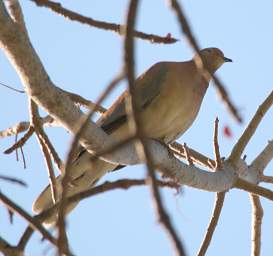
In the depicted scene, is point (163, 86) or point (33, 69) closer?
point (33, 69)

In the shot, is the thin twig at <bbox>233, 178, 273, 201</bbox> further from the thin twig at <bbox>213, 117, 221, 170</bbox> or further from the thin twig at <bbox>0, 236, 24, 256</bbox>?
the thin twig at <bbox>0, 236, 24, 256</bbox>

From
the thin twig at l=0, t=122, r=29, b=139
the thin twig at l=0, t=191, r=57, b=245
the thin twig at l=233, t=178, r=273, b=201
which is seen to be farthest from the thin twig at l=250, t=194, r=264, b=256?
the thin twig at l=0, t=191, r=57, b=245

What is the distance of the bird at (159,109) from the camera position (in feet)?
16.4

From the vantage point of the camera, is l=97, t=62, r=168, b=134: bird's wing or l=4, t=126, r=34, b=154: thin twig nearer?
l=4, t=126, r=34, b=154: thin twig

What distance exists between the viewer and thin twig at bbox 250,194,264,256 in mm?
4461

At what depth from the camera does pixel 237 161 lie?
4.45 meters

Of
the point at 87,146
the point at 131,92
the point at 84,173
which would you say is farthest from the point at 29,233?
the point at 84,173

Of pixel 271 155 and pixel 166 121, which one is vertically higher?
pixel 166 121

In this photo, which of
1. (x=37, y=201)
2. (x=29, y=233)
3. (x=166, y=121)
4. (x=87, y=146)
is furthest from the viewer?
(x=166, y=121)

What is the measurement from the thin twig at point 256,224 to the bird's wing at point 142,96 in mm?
1100

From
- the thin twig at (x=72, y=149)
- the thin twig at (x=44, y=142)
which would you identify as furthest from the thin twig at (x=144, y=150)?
the thin twig at (x=44, y=142)

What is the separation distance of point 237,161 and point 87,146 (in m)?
1.49

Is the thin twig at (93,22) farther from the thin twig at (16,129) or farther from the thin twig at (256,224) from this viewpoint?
the thin twig at (256,224)

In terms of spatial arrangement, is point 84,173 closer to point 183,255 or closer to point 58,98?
point 58,98
